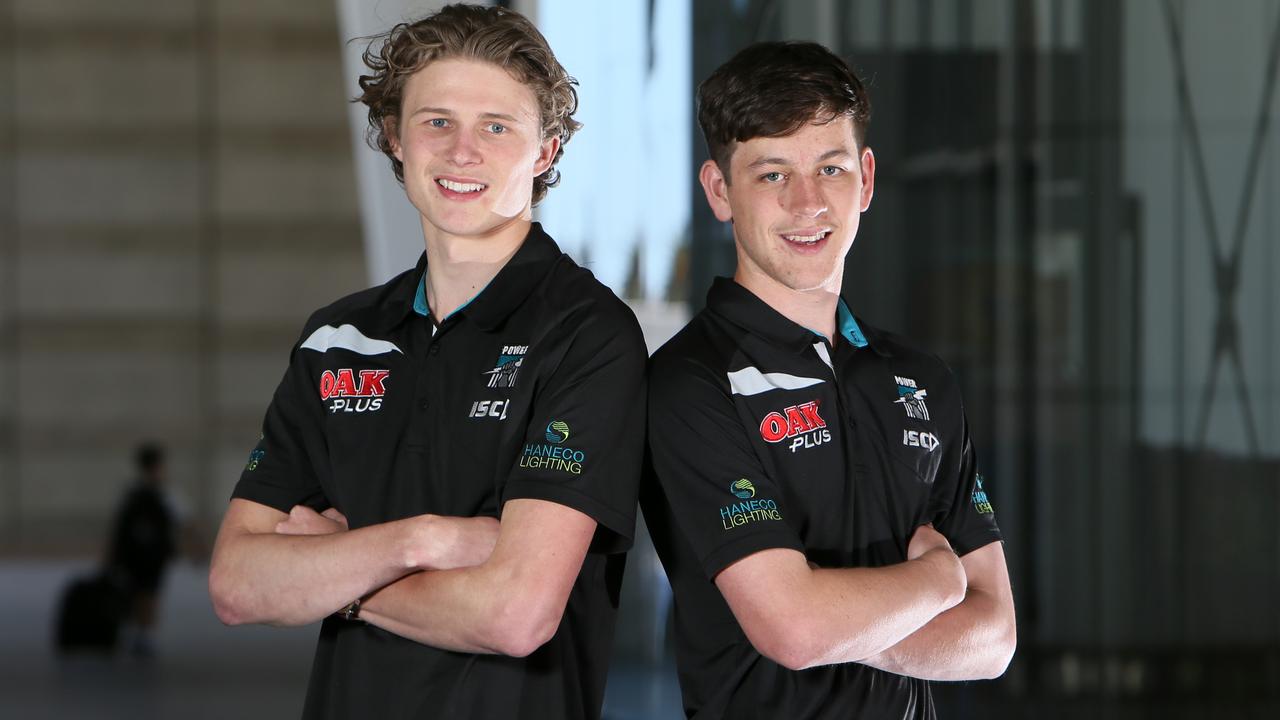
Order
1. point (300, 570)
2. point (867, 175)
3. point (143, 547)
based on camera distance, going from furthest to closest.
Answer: point (143, 547)
point (867, 175)
point (300, 570)

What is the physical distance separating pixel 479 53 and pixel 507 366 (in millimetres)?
508

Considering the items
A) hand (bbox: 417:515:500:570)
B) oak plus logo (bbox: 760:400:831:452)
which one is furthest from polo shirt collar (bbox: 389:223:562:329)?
oak plus logo (bbox: 760:400:831:452)

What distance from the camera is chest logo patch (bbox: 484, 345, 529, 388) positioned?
80.0 inches

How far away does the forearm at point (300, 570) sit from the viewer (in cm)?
193

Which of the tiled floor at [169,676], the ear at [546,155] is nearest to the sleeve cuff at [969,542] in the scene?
the ear at [546,155]

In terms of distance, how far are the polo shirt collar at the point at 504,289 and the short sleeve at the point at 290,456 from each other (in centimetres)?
21

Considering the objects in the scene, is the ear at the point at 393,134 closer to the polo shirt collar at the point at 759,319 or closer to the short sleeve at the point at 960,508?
A: the polo shirt collar at the point at 759,319

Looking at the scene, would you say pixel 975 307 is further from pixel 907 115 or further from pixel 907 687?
pixel 907 687

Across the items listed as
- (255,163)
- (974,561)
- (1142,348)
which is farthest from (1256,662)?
(255,163)

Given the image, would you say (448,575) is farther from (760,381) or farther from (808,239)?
(808,239)

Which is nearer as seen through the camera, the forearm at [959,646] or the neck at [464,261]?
the forearm at [959,646]

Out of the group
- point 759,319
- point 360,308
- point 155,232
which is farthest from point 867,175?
point 155,232

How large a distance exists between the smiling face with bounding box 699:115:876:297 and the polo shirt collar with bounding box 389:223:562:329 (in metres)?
0.33

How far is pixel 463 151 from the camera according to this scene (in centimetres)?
204
